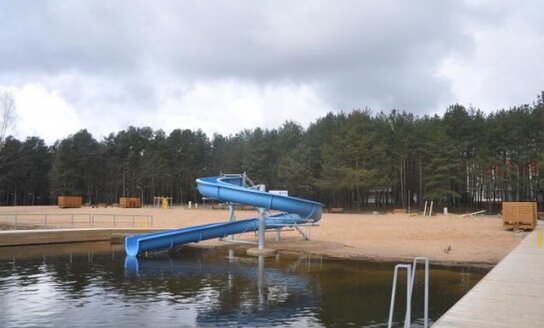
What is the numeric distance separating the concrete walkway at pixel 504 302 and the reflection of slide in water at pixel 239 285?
412 cm

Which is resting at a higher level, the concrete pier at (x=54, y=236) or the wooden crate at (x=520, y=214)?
the wooden crate at (x=520, y=214)

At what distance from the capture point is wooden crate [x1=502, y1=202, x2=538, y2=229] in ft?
106

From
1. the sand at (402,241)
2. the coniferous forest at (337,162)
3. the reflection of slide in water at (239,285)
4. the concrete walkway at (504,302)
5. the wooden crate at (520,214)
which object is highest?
the coniferous forest at (337,162)

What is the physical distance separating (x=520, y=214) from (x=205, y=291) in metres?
25.3

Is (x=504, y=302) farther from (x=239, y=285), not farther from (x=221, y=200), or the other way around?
(x=221, y=200)

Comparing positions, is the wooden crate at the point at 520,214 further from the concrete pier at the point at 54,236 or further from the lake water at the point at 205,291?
the concrete pier at the point at 54,236

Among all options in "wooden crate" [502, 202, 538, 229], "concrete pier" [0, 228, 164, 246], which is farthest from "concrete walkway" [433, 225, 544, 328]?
"concrete pier" [0, 228, 164, 246]

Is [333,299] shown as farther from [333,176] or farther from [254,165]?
[254,165]

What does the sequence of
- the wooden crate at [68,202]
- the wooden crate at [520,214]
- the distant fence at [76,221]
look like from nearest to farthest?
the wooden crate at [520,214] → the distant fence at [76,221] → the wooden crate at [68,202]

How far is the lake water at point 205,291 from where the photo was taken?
37.3 ft

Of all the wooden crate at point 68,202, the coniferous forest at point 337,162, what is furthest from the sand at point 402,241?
the wooden crate at point 68,202

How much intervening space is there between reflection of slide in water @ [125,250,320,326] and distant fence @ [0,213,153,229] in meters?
18.3

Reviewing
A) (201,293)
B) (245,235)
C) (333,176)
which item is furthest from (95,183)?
(201,293)

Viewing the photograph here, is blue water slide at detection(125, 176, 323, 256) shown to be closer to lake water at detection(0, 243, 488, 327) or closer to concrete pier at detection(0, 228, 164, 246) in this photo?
lake water at detection(0, 243, 488, 327)
